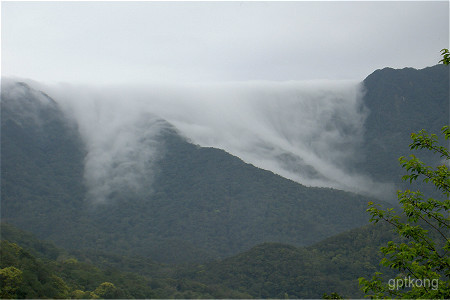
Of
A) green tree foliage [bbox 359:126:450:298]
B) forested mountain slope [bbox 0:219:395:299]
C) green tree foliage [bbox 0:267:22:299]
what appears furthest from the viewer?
forested mountain slope [bbox 0:219:395:299]

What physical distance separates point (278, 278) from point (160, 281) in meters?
32.9

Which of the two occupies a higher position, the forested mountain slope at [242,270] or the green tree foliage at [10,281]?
the forested mountain slope at [242,270]

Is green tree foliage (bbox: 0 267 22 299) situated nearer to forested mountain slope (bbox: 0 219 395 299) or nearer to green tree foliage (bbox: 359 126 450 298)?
forested mountain slope (bbox: 0 219 395 299)

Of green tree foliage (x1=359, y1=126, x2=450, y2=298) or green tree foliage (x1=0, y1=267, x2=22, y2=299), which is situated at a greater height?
green tree foliage (x1=359, y1=126, x2=450, y2=298)

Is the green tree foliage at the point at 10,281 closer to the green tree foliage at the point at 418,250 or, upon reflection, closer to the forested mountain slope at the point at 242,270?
the forested mountain slope at the point at 242,270

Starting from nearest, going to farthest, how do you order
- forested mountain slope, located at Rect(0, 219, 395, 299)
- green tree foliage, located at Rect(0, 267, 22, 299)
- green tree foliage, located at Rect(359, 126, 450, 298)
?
green tree foliage, located at Rect(359, 126, 450, 298) → green tree foliage, located at Rect(0, 267, 22, 299) → forested mountain slope, located at Rect(0, 219, 395, 299)

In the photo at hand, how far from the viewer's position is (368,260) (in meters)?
117

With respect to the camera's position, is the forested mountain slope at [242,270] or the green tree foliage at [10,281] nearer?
the green tree foliage at [10,281]

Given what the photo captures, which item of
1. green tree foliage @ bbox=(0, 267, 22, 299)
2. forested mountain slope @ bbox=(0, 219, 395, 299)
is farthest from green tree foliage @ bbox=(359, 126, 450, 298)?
forested mountain slope @ bbox=(0, 219, 395, 299)

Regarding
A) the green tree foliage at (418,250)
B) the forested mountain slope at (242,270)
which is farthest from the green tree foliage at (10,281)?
the green tree foliage at (418,250)

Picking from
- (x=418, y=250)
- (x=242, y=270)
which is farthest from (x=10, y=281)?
(x=242, y=270)

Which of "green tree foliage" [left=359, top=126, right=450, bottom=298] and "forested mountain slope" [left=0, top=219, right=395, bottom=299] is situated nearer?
"green tree foliage" [left=359, top=126, right=450, bottom=298]

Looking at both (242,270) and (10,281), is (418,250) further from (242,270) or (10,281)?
(242,270)

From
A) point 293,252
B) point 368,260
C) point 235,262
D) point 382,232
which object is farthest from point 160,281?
point 382,232
